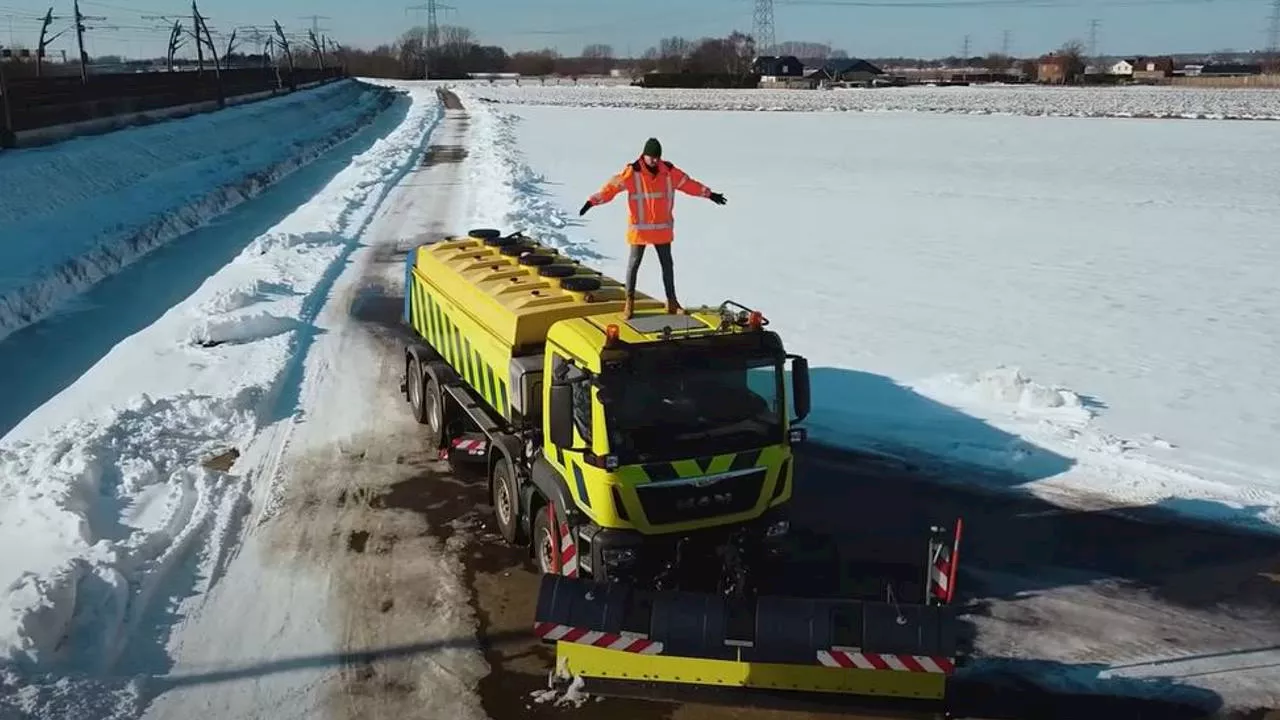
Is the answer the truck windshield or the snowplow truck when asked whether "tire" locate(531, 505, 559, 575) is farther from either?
the truck windshield

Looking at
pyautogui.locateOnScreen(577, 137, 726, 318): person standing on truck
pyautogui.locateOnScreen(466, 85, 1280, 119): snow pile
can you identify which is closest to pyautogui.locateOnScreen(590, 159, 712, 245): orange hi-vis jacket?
pyautogui.locateOnScreen(577, 137, 726, 318): person standing on truck

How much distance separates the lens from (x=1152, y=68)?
12925 cm

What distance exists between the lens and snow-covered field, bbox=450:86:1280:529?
11.3 m

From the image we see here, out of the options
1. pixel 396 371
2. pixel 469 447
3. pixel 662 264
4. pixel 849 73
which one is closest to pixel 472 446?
pixel 469 447

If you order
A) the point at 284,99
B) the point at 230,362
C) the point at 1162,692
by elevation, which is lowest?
the point at 1162,692

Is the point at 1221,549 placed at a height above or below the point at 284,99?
below

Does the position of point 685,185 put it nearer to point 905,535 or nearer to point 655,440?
point 655,440

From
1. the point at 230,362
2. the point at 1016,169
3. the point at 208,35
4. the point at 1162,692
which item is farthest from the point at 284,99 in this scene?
the point at 1162,692

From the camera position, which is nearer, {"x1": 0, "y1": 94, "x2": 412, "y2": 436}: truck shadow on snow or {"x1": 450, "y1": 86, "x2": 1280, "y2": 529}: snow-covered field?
{"x1": 450, "y1": 86, "x2": 1280, "y2": 529}: snow-covered field

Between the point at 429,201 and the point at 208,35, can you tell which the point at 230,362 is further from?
the point at 208,35

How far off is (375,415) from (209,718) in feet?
19.6

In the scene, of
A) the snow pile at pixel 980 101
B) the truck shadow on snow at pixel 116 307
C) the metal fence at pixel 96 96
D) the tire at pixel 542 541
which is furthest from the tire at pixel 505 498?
the snow pile at pixel 980 101

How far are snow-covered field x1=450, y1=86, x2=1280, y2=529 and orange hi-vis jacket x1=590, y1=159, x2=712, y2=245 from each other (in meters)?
3.42

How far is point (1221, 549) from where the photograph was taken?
916 centimetres
